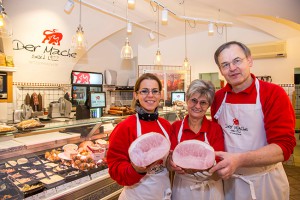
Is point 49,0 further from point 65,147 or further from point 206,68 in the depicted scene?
point 206,68

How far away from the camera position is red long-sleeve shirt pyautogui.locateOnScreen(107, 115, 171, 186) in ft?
4.88

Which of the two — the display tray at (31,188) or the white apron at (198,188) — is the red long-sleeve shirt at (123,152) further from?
the display tray at (31,188)

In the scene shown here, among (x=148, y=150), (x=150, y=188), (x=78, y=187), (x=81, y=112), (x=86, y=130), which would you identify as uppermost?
(x=81, y=112)

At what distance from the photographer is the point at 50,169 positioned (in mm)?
2291

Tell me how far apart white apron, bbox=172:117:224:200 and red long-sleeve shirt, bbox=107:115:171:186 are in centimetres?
41

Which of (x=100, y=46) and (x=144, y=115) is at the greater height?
(x=100, y=46)

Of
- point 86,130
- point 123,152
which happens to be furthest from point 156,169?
point 86,130

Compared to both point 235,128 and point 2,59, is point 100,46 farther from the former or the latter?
point 235,128

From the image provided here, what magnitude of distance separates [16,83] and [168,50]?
5898 millimetres

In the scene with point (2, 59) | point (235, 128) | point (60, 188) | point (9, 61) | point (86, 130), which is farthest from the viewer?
point (9, 61)

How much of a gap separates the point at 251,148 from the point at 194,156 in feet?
1.59

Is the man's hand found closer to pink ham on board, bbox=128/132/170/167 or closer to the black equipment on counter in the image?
pink ham on board, bbox=128/132/170/167

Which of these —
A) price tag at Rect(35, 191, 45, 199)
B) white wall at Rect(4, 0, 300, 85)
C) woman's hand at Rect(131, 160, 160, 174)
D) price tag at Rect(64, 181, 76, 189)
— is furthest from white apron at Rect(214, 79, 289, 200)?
white wall at Rect(4, 0, 300, 85)

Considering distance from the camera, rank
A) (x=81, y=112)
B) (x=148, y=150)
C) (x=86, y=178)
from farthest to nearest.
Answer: (x=81, y=112), (x=86, y=178), (x=148, y=150)
